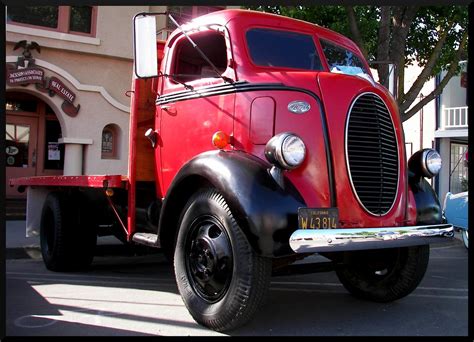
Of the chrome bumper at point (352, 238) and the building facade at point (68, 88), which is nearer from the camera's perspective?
the chrome bumper at point (352, 238)

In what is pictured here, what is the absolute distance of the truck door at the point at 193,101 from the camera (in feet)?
14.8

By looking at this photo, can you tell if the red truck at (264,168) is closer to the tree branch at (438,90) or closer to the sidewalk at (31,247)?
the sidewalk at (31,247)

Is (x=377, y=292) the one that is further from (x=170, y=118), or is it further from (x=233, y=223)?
(x=170, y=118)

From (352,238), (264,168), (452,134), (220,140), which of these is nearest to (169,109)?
(220,140)

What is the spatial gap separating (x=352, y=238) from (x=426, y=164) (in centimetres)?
153

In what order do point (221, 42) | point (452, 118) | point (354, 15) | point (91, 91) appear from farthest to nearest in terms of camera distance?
point (452, 118), point (91, 91), point (354, 15), point (221, 42)

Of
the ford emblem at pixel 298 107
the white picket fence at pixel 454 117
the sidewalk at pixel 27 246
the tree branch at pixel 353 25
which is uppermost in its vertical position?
the tree branch at pixel 353 25

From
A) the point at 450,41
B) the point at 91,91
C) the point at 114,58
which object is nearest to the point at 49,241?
the point at 91,91

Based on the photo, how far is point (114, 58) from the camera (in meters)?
12.5

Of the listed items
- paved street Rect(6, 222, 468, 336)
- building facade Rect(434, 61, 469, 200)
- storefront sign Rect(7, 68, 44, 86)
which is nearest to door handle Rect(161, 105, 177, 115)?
paved street Rect(6, 222, 468, 336)

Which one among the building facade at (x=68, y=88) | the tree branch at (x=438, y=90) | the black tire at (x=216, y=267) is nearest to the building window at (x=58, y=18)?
the building facade at (x=68, y=88)

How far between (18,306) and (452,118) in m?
17.0

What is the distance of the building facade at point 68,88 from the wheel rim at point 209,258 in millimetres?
8391

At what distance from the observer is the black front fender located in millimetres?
3531
